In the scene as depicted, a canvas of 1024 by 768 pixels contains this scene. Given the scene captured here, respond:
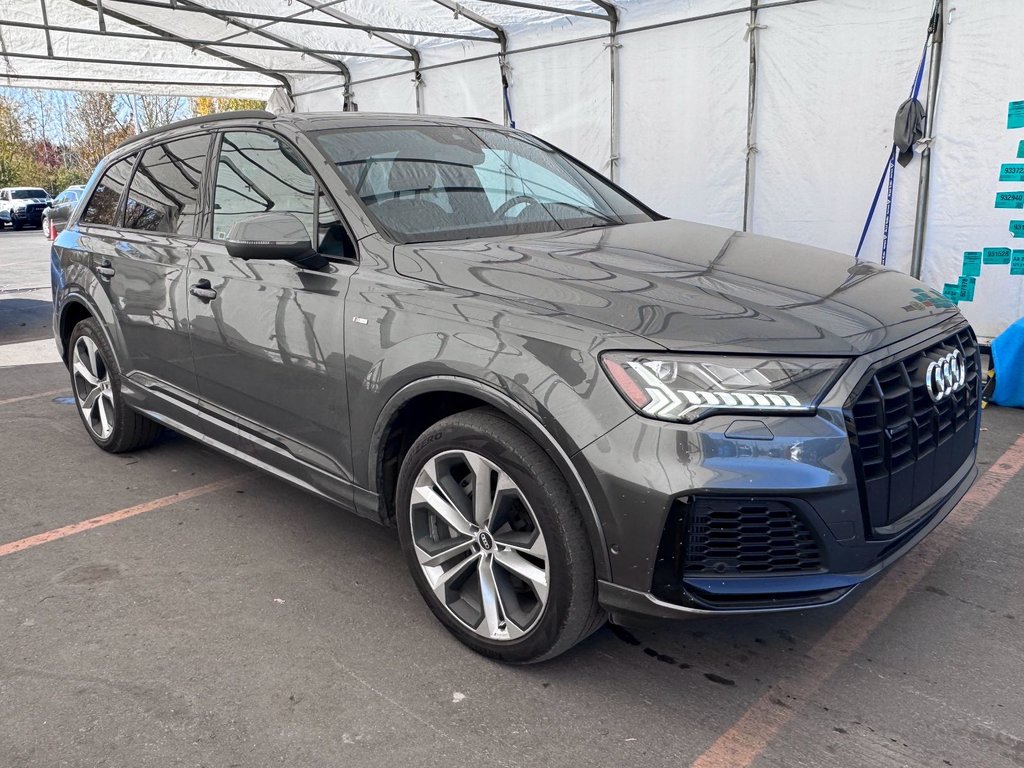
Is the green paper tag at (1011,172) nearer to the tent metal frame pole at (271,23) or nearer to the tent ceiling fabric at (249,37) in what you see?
the tent ceiling fabric at (249,37)

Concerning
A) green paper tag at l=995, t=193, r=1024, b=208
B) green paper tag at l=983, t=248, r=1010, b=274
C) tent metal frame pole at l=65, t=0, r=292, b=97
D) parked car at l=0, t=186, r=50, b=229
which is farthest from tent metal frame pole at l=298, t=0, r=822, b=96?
parked car at l=0, t=186, r=50, b=229

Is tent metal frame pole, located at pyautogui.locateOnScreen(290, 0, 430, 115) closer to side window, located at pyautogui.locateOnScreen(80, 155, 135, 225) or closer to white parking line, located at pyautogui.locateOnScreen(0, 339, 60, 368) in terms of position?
white parking line, located at pyautogui.locateOnScreen(0, 339, 60, 368)

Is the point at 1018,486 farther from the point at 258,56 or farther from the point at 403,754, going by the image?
the point at 258,56

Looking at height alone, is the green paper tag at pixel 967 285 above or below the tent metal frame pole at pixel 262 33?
below

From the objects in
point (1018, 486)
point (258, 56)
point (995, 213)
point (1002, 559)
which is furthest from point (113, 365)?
point (258, 56)

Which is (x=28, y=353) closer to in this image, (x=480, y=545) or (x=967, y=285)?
(x=480, y=545)

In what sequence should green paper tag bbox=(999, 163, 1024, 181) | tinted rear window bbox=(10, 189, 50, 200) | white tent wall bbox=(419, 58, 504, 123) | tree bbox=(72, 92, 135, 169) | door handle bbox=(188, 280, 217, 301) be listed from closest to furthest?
door handle bbox=(188, 280, 217, 301) → green paper tag bbox=(999, 163, 1024, 181) → white tent wall bbox=(419, 58, 504, 123) → tinted rear window bbox=(10, 189, 50, 200) → tree bbox=(72, 92, 135, 169)

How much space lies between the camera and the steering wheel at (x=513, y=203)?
131 inches

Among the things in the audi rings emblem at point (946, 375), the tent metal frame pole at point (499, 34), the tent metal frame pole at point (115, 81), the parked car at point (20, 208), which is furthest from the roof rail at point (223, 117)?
the parked car at point (20, 208)

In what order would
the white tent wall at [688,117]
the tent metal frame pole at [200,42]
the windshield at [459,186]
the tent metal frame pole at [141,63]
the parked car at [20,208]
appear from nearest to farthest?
1. the windshield at [459,186]
2. the white tent wall at [688,117]
3. the tent metal frame pole at [200,42]
4. the tent metal frame pole at [141,63]
5. the parked car at [20,208]


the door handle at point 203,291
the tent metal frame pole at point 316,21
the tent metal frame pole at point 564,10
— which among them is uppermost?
the tent metal frame pole at point 316,21

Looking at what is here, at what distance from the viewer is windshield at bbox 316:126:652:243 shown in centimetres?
311

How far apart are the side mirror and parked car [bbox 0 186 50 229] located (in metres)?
34.8

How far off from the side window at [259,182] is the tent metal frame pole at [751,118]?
5874 millimetres
